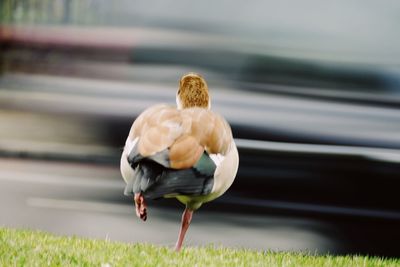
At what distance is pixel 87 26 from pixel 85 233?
1.32 m

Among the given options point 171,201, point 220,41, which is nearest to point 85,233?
point 171,201

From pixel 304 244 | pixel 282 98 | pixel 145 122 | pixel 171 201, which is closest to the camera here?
pixel 145 122

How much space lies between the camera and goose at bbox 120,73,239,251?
13.7 feet

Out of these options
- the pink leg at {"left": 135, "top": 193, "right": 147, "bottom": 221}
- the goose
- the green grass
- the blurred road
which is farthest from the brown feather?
the blurred road

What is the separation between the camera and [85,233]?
5676mm

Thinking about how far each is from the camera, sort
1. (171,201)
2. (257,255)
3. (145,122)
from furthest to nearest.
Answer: (171,201)
(257,255)
(145,122)

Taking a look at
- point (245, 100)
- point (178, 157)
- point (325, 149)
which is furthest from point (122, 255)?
point (325, 149)

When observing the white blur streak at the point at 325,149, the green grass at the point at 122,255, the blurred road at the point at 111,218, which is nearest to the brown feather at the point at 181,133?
the green grass at the point at 122,255

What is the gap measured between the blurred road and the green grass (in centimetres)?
43

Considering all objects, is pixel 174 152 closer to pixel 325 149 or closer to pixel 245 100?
pixel 245 100

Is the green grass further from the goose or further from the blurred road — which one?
the blurred road

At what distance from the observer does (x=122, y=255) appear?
15.2ft

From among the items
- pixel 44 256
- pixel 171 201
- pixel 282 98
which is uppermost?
pixel 282 98

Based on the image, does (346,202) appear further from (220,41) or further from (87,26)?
(87,26)
